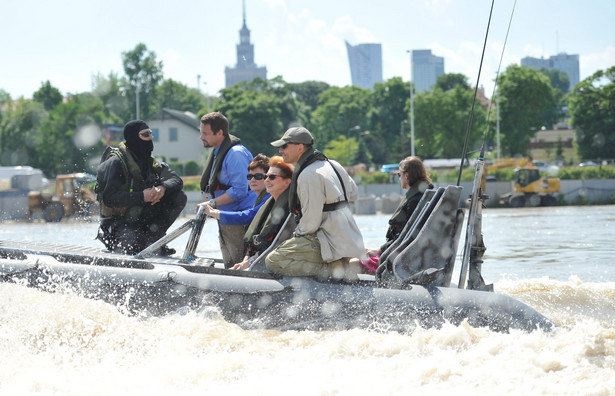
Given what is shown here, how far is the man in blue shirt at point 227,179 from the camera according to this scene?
741 centimetres

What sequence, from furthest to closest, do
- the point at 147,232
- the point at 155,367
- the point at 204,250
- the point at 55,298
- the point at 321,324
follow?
1. the point at 204,250
2. the point at 147,232
3. the point at 55,298
4. the point at 321,324
5. the point at 155,367

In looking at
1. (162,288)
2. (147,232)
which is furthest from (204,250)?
(162,288)

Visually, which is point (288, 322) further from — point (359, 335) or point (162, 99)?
point (162, 99)

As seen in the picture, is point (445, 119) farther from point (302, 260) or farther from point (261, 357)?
point (261, 357)

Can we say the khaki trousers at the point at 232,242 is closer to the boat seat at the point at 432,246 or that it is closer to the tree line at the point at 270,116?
the boat seat at the point at 432,246

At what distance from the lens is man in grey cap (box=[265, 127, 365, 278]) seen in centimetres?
595

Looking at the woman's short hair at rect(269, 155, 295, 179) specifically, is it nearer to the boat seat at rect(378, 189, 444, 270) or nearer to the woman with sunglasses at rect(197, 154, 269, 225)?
the woman with sunglasses at rect(197, 154, 269, 225)

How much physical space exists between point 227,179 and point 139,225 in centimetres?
102

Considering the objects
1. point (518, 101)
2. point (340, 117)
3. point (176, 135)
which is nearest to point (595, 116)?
point (518, 101)

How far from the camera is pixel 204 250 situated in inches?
694

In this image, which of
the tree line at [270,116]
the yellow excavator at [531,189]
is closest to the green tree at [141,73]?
the tree line at [270,116]

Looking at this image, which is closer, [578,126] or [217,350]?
[217,350]

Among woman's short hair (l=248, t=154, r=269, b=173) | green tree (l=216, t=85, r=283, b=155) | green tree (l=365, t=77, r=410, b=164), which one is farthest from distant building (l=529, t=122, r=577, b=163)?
woman's short hair (l=248, t=154, r=269, b=173)

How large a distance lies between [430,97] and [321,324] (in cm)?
6612
